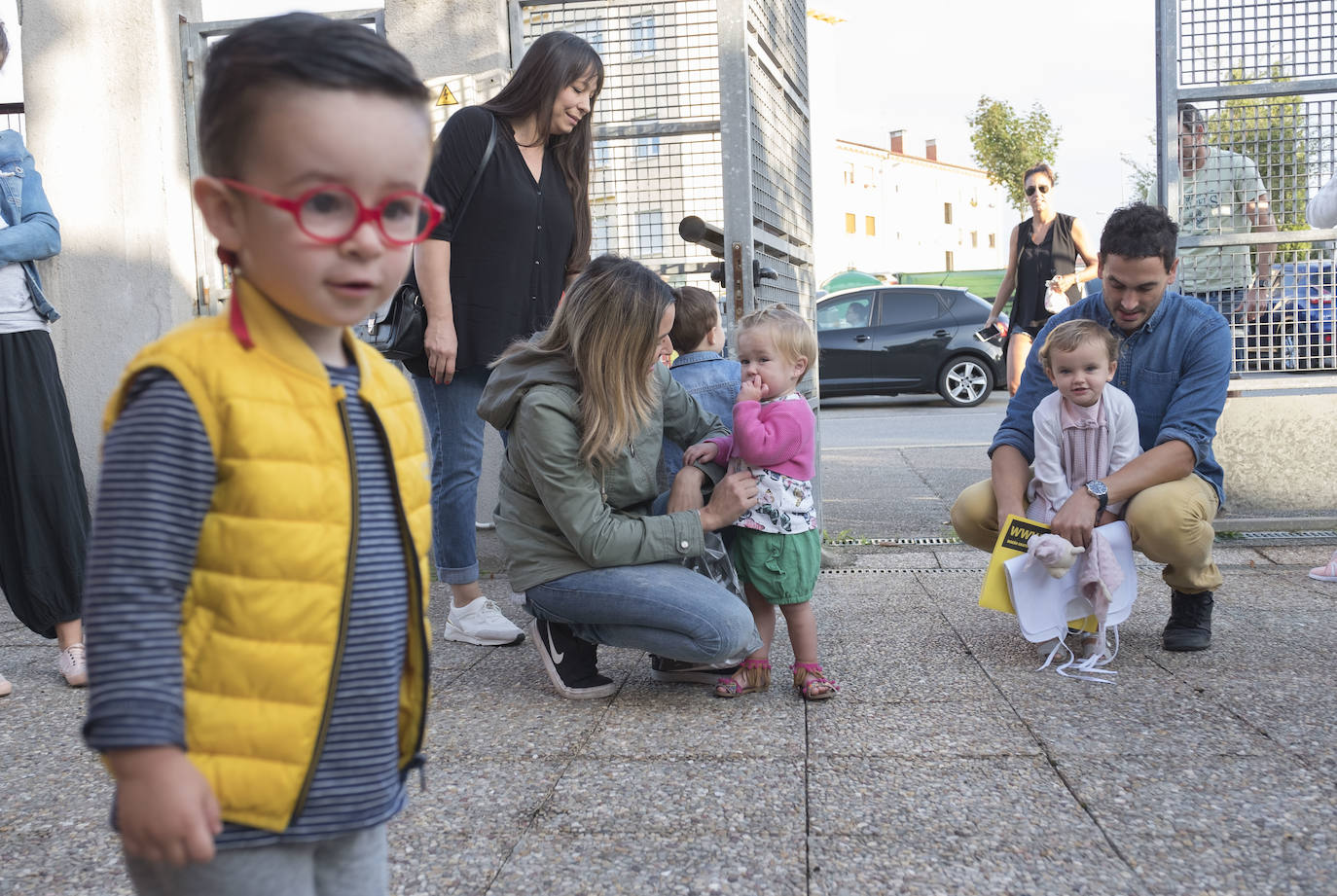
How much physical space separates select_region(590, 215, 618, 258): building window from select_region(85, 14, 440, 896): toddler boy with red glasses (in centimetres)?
459

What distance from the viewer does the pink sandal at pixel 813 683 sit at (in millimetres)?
3500

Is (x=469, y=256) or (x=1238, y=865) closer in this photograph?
(x=1238, y=865)

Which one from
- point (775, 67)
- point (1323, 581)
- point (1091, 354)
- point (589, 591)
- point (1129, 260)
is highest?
point (775, 67)

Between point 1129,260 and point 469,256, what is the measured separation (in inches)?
87.4

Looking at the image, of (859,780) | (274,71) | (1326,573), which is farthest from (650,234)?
(274,71)

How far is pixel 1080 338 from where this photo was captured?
383 centimetres

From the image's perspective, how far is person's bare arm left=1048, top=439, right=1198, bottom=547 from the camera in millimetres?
3791

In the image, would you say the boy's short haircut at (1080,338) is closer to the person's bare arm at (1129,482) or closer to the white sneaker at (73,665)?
the person's bare arm at (1129,482)

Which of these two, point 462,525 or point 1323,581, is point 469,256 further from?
point 1323,581

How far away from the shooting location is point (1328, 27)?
5.74 metres

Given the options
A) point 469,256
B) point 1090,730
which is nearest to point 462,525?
point 469,256

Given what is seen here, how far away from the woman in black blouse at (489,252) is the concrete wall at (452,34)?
161 centimetres

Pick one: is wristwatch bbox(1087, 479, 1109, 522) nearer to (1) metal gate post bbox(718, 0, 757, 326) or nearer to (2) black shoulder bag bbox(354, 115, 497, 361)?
(1) metal gate post bbox(718, 0, 757, 326)

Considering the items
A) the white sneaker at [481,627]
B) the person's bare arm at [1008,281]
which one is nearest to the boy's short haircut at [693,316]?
the white sneaker at [481,627]
